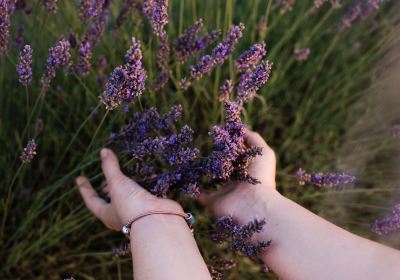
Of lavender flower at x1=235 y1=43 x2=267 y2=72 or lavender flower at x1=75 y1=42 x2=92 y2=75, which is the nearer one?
lavender flower at x1=235 y1=43 x2=267 y2=72

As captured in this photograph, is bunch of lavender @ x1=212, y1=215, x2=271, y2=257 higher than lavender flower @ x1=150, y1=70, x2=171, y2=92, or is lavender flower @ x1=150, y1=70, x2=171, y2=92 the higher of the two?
lavender flower @ x1=150, y1=70, x2=171, y2=92

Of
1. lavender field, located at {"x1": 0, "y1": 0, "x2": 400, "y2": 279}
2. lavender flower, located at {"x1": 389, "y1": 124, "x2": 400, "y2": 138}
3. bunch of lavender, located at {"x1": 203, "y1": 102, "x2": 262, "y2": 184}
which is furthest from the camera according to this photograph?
lavender flower, located at {"x1": 389, "y1": 124, "x2": 400, "y2": 138}

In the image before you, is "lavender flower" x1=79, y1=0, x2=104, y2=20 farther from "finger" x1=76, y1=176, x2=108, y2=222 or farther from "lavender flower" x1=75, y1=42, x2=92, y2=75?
"finger" x1=76, y1=176, x2=108, y2=222

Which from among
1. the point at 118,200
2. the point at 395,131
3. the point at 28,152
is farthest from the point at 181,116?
the point at 395,131

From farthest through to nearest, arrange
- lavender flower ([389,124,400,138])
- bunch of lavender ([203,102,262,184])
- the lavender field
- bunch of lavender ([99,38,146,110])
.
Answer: lavender flower ([389,124,400,138])
the lavender field
bunch of lavender ([203,102,262,184])
bunch of lavender ([99,38,146,110])

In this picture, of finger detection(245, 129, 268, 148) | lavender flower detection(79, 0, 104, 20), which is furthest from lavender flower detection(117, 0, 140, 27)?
finger detection(245, 129, 268, 148)

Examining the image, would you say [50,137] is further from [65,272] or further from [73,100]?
[65,272]

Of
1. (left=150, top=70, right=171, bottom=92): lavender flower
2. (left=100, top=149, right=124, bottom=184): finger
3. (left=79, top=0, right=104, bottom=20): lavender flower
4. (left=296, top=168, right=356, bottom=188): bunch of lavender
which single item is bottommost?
(left=296, top=168, right=356, bottom=188): bunch of lavender
